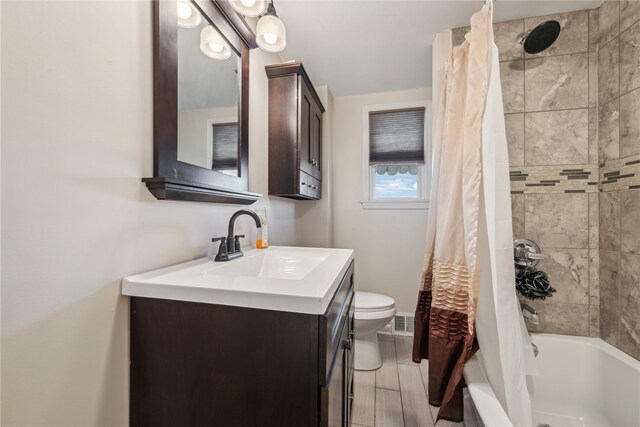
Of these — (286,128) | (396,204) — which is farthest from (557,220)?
(286,128)

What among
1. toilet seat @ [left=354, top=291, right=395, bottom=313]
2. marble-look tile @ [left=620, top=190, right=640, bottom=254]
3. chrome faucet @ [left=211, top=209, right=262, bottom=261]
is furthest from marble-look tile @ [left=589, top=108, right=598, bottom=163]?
chrome faucet @ [left=211, top=209, right=262, bottom=261]

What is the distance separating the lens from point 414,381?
1763mm

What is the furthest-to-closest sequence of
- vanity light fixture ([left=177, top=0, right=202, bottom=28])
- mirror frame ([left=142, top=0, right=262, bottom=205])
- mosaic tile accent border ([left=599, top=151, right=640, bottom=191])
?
mosaic tile accent border ([left=599, top=151, right=640, bottom=191])
vanity light fixture ([left=177, top=0, right=202, bottom=28])
mirror frame ([left=142, top=0, right=262, bottom=205])

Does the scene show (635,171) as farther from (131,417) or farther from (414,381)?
(131,417)

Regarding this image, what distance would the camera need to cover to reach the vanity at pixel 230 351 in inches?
23.5

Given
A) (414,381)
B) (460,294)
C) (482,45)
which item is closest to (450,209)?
(460,294)

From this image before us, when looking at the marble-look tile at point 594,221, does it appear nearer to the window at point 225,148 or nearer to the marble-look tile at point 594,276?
the marble-look tile at point 594,276

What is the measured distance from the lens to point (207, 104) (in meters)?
1.05

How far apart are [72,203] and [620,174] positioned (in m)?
2.23

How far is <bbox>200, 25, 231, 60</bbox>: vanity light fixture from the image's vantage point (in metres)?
1.02

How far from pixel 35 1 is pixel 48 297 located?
61 cm

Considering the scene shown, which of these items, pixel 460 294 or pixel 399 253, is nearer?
pixel 460 294

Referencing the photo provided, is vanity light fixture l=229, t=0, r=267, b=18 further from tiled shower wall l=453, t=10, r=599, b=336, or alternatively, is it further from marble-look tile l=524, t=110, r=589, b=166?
marble-look tile l=524, t=110, r=589, b=166

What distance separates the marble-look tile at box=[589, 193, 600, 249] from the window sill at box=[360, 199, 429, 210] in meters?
1.06
